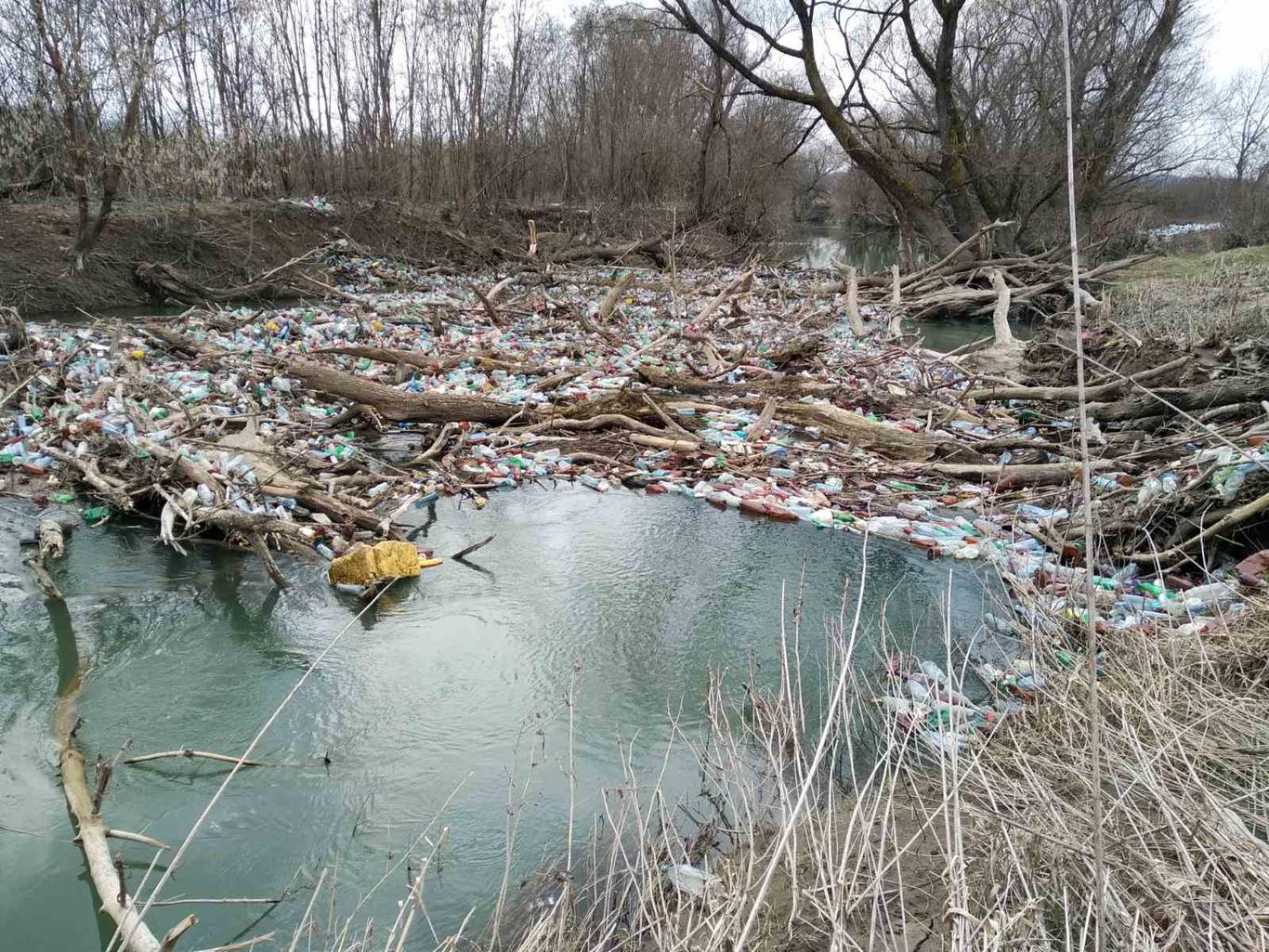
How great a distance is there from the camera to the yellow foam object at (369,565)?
4105 mm

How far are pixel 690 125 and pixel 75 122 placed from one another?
12989 mm

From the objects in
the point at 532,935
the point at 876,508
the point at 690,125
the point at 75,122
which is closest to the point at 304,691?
the point at 532,935

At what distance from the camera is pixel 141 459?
15.6 ft

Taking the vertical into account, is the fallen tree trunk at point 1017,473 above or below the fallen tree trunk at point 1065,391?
below

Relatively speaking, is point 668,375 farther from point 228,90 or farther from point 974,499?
point 228,90

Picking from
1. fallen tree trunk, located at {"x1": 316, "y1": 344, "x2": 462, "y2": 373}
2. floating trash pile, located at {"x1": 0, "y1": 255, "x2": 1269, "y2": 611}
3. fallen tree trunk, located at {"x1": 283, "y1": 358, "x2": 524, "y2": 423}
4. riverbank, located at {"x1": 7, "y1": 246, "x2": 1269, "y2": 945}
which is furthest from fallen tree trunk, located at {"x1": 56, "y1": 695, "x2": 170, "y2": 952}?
fallen tree trunk, located at {"x1": 316, "y1": 344, "x2": 462, "y2": 373}

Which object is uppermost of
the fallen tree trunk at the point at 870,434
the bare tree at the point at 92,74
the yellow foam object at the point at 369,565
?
the bare tree at the point at 92,74

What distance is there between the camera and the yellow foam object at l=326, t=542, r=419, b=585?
4.11m

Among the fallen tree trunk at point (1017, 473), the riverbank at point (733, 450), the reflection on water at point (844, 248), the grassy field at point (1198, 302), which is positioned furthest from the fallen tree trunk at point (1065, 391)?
the reflection on water at point (844, 248)

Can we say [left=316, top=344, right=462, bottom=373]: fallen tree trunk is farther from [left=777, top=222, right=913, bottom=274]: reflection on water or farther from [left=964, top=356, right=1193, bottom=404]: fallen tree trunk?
[left=777, top=222, right=913, bottom=274]: reflection on water

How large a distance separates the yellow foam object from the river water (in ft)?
0.29

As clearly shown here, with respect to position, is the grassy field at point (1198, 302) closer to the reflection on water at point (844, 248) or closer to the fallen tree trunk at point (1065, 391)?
the fallen tree trunk at point (1065, 391)

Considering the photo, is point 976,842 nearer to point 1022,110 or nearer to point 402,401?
point 402,401

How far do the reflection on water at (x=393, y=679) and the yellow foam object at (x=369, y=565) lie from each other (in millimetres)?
119
